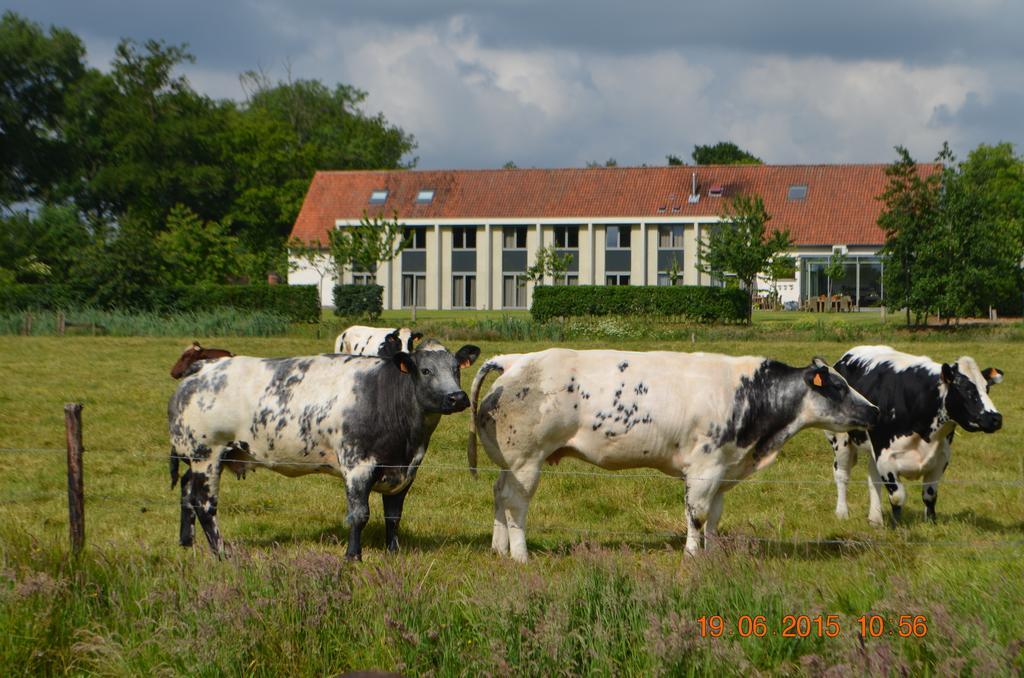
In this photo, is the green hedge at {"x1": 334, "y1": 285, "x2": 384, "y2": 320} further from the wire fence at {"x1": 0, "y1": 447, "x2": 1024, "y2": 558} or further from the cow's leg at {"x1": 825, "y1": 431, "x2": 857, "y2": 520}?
the cow's leg at {"x1": 825, "y1": 431, "x2": 857, "y2": 520}

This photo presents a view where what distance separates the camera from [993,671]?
602cm

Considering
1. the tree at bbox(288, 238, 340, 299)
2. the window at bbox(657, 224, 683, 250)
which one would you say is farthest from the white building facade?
the tree at bbox(288, 238, 340, 299)

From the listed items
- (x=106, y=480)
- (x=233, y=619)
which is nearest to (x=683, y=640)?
(x=233, y=619)

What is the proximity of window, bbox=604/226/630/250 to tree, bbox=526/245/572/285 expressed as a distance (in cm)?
385

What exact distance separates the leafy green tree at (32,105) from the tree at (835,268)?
2033 inches

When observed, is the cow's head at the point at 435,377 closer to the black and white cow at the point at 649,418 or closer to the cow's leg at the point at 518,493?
the black and white cow at the point at 649,418

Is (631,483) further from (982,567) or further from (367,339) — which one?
(367,339)

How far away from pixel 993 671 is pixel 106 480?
10.1 meters

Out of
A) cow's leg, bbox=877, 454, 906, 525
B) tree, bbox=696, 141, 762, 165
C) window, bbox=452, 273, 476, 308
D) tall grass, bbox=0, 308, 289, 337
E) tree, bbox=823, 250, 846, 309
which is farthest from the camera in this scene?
tree, bbox=696, 141, 762, 165

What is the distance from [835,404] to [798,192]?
Answer: 5882cm

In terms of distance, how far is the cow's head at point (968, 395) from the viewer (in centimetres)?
1079

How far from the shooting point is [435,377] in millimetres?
9609

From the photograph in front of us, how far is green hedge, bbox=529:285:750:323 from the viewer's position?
45844 mm

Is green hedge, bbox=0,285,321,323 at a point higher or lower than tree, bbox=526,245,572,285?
lower
